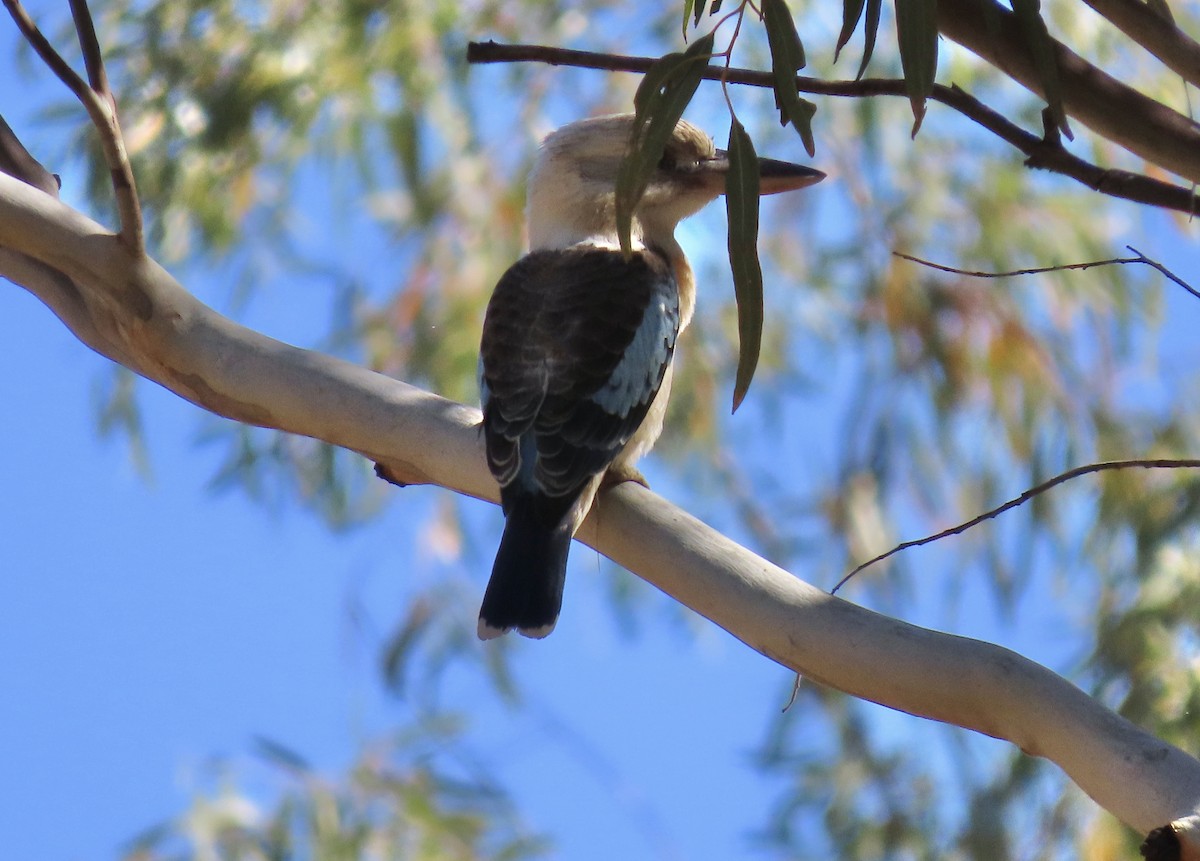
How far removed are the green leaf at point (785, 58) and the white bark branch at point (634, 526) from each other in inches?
16.0

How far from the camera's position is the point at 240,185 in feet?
11.3

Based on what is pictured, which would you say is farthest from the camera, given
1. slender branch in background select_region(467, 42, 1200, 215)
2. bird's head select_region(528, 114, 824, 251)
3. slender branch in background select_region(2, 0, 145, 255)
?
bird's head select_region(528, 114, 824, 251)

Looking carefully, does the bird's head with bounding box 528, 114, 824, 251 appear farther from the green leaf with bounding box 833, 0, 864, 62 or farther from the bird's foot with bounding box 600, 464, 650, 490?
the green leaf with bounding box 833, 0, 864, 62

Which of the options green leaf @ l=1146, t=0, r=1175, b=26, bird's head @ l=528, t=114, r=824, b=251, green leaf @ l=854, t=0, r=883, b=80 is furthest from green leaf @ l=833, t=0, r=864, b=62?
bird's head @ l=528, t=114, r=824, b=251

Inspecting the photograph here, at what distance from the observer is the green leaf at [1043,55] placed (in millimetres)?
1412

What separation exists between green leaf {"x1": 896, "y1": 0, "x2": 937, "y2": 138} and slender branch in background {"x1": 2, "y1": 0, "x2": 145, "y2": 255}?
0.88 metres

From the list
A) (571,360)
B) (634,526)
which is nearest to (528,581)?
(634,526)

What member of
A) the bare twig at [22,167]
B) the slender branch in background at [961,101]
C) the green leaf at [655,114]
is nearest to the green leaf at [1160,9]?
the slender branch in background at [961,101]

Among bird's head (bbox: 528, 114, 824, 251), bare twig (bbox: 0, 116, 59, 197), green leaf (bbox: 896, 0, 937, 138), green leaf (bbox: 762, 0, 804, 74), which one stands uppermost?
bird's head (bbox: 528, 114, 824, 251)

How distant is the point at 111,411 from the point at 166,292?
6.11ft

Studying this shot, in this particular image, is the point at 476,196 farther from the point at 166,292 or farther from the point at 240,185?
the point at 166,292

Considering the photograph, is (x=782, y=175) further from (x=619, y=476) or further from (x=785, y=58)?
(x=785, y=58)

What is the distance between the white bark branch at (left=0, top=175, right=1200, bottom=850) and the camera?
1226mm

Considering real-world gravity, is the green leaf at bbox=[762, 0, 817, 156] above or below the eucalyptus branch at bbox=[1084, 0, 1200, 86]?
below
